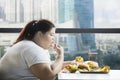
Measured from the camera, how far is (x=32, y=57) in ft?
5.90

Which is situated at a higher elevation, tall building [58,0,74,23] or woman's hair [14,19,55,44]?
tall building [58,0,74,23]

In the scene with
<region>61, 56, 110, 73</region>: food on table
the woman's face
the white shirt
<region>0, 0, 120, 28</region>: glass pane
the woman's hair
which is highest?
<region>0, 0, 120, 28</region>: glass pane

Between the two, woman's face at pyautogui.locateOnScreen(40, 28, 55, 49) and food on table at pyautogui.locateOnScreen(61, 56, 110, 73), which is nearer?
woman's face at pyautogui.locateOnScreen(40, 28, 55, 49)

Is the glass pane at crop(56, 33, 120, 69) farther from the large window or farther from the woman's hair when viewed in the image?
the woman's hair

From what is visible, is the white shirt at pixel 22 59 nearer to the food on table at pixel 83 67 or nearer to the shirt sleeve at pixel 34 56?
the shirt sleeve at pixel 34 56

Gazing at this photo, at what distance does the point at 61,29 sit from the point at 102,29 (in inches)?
19.6

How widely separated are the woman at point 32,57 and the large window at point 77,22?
1044 mm

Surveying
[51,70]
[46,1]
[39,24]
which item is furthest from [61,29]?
[51,70]

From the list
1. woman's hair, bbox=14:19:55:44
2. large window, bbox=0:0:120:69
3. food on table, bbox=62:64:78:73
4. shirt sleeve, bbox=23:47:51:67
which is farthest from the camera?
large window, bbox=0:0:120:69

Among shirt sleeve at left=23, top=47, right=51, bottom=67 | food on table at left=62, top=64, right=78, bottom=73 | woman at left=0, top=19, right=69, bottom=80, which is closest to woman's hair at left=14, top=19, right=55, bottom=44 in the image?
woman at left=0, top=19, right=69, bottom=80

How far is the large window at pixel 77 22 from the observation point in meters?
3.07

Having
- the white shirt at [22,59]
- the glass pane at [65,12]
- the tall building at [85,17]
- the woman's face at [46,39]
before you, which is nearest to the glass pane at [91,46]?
the tall building at [85,17]

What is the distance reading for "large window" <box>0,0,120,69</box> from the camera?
10.1 ft

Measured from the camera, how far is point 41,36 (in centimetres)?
201
